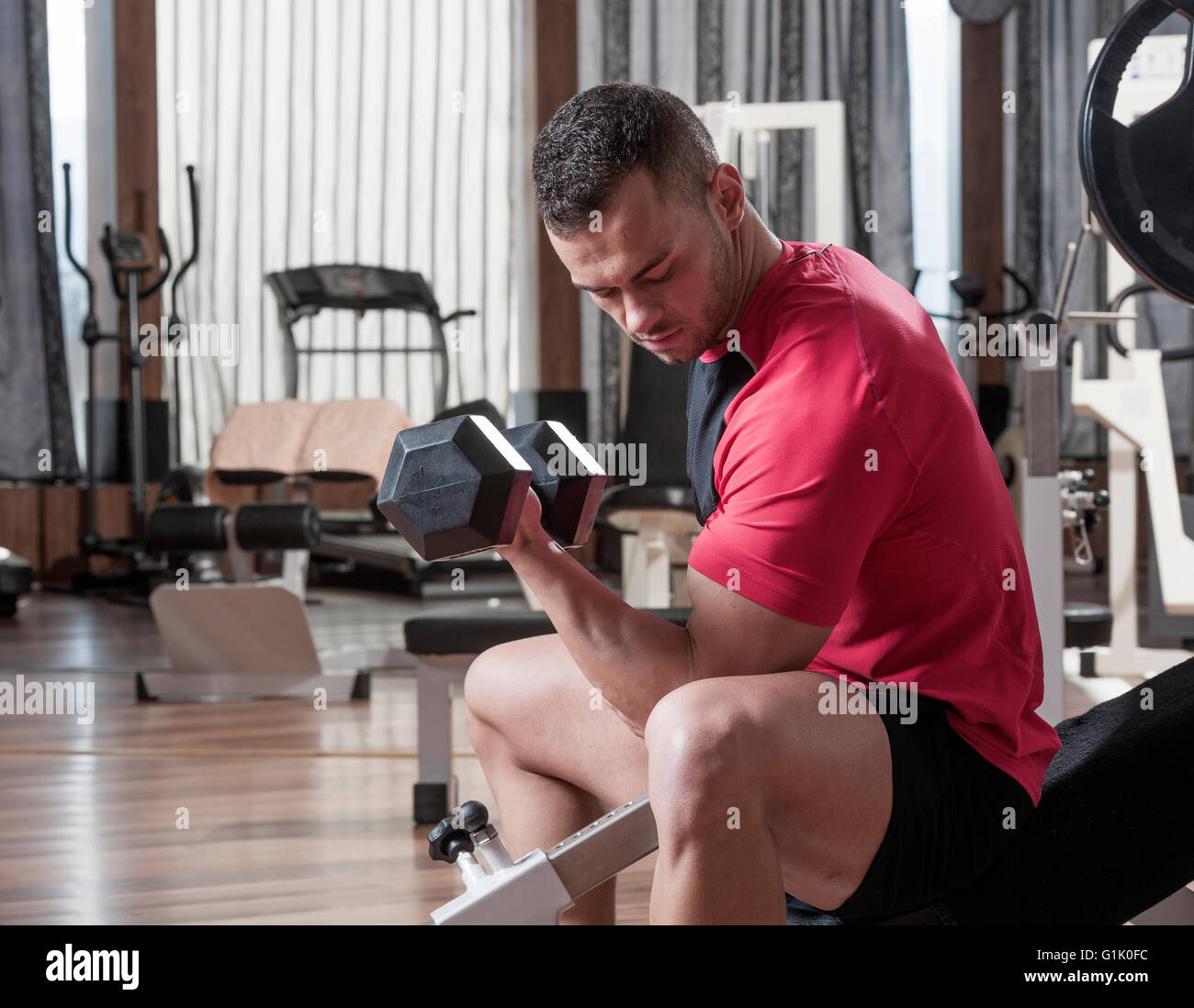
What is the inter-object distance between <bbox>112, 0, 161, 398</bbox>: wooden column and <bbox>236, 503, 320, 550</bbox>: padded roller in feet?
8.20

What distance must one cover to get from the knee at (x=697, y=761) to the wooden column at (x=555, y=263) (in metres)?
4.50

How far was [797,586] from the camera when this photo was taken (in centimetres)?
92

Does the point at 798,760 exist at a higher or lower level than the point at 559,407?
lower

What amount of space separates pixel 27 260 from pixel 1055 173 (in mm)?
4420

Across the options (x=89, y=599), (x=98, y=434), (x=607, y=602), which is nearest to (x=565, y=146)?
(x=607, y=602)

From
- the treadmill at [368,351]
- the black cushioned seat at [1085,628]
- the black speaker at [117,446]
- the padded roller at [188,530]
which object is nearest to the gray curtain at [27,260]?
the black speaker at [117,446]

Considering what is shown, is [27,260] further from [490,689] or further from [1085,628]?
[490,689]

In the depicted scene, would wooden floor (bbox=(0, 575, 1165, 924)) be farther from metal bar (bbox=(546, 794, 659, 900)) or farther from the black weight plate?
the black weight plate

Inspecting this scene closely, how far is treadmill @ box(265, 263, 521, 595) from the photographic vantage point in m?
4.39

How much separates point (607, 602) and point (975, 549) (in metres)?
0.30

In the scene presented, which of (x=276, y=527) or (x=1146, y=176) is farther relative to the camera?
(x=276, y=527)

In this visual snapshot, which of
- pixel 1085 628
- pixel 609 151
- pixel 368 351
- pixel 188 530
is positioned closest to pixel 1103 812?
pixel 609 151

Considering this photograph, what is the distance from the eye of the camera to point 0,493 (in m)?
4.92

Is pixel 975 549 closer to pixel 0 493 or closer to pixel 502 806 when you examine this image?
pixel 502 806
